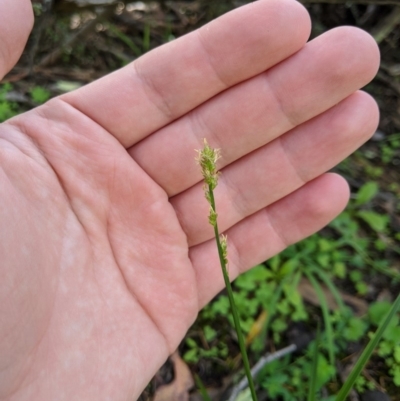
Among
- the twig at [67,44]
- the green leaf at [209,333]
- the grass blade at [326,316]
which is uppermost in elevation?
the twig at [67,44]

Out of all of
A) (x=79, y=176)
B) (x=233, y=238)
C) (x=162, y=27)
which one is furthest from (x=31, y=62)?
(x=233, y=238)

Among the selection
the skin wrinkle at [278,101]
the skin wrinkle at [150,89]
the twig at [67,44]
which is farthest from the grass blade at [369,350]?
the twig at [67,44]

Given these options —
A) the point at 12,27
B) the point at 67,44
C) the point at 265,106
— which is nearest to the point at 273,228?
the point at 265,106

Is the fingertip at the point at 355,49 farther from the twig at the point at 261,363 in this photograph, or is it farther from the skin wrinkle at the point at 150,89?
the twig at the point at 261,363

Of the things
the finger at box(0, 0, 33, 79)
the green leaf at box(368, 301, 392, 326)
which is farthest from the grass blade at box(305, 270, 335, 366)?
the finger at box(0, 0, 33, 79)

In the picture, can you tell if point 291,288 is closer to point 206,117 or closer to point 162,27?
point 206,117

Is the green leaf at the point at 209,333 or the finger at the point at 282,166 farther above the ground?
the finger at the point at 282,166

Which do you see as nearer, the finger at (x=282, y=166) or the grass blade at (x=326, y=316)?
the finger at (x=282, y=166)

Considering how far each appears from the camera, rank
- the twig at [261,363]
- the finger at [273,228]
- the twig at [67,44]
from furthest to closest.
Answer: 1. the twig at [67,44]
2. the finger at [273,228]
3. the twig at [261,363]
